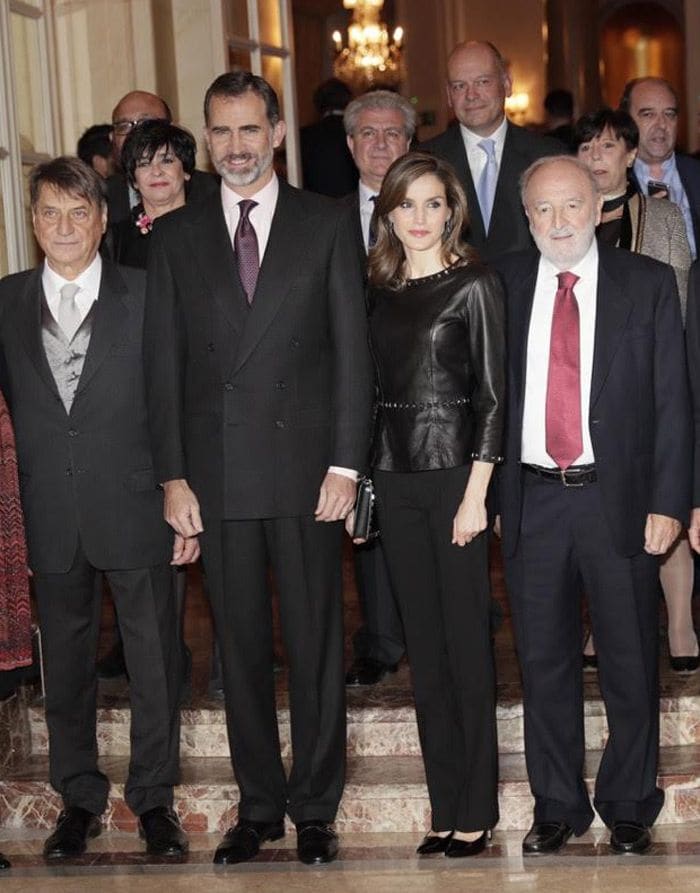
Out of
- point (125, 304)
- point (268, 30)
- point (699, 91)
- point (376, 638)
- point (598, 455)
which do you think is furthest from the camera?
point (699, 91)

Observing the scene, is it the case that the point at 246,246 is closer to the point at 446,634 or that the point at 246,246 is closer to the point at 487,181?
the point at 446,634

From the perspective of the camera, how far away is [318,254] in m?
4.28

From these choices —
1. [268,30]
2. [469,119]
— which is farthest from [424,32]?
[469,119]

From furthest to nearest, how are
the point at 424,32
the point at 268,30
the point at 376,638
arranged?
the point at 424,32 < the point at 268,30 < the point at 376,638

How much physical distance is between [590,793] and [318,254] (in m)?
1.78

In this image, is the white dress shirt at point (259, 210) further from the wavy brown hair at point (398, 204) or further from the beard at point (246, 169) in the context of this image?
the wavy brown hair at point (398, 204)

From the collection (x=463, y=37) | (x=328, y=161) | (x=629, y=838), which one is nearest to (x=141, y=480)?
(x=629, y=838)

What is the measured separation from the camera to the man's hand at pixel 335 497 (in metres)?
4.24

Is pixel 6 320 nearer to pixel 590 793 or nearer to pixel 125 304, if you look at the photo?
pixel 125 304

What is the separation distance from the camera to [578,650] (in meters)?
4.34

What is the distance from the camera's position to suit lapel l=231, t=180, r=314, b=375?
4.22 meters

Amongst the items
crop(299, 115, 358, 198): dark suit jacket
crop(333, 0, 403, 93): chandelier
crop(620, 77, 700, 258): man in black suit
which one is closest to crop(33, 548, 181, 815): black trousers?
crop(620, 77, 700, 258): man in black suit

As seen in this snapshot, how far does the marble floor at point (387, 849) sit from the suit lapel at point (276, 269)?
54.9 inches

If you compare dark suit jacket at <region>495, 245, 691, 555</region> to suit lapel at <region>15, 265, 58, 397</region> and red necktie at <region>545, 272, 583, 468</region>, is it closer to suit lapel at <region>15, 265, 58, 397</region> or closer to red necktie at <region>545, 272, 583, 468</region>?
red necktie at <region>545, 272, 583, 468</region>
